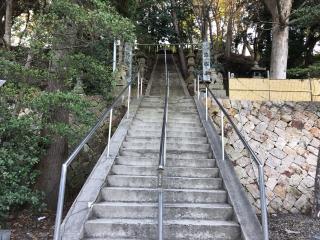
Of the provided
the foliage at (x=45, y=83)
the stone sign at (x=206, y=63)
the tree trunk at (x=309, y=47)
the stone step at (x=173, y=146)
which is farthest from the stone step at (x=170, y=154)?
the tree trunk at (x=309, y=47)

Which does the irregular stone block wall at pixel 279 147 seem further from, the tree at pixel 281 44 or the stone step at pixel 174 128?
the tree at pixel 281 44

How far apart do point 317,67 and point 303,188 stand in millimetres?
2978

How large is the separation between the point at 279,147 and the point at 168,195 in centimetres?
568

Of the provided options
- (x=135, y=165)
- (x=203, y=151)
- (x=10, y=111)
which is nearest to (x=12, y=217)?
(x=10, y=111)

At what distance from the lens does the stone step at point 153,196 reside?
205 inches

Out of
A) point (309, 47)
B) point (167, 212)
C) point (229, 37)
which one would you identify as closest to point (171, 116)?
point (167, 212)

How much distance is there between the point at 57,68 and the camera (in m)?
6.88

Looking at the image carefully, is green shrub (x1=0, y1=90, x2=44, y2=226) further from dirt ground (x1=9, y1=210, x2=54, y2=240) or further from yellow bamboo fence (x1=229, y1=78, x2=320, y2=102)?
yellow bamboo fence (x1=229, y1=78, x2=320, y2=102)

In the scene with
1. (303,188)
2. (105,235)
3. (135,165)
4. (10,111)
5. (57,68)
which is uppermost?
(57,68)

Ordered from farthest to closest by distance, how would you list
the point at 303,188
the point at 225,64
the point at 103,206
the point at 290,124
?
1. the point at 225,64
2. the point at 290,124
3. the point at 303,188
4. the point at 103,206

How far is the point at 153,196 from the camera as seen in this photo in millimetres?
5230

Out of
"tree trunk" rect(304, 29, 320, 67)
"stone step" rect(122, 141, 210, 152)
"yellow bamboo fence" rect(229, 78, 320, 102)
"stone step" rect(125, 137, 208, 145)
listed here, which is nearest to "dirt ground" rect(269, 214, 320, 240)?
"stone step" rect(122, 141, 210, 152)

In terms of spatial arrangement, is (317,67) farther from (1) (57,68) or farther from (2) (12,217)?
(2) (12,217)

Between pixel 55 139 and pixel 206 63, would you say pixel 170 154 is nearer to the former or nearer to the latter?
pixel 55 139
